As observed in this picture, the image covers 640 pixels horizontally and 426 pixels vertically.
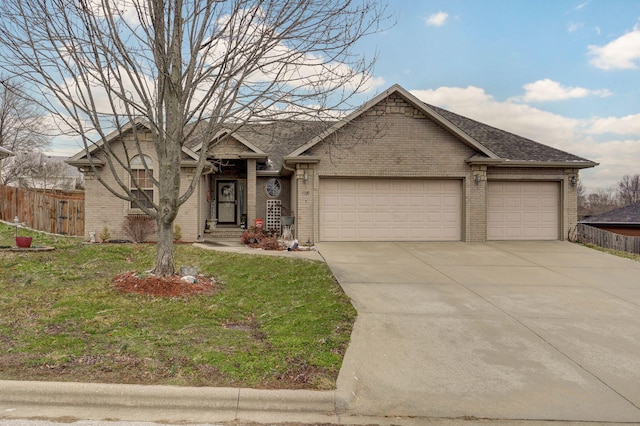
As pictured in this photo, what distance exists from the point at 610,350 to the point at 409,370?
2714 millimetres

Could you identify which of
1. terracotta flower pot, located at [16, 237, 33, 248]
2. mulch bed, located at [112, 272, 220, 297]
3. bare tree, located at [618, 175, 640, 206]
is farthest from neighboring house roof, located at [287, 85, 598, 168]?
bare tree, located at [618, 175, 640, 206]

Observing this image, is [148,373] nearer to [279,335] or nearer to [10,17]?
[279,335]

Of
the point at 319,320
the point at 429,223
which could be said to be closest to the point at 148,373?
the point at 319,320

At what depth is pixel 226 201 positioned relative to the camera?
1795 cm

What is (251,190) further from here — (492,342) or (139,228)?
(492,342)

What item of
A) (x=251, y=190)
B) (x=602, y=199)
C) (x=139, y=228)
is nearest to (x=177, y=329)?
(x=139, y=228)

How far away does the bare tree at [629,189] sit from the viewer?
6971 cm

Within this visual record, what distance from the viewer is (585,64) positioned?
12.8 metres

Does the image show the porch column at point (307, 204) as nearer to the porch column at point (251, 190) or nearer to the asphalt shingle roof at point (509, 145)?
→ the porch column at point (251, 190)

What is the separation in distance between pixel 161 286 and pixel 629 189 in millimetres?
87326

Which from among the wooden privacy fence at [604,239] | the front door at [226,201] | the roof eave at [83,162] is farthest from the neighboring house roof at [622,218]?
the roof eave at [83,162]

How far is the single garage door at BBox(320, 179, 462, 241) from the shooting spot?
13867 mm

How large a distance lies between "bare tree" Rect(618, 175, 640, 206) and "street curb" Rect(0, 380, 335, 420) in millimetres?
84264

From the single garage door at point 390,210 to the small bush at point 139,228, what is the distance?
616cm
